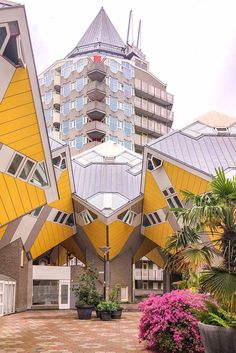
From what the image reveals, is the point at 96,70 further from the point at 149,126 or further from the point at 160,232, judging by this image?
the point at 160,232

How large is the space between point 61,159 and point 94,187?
6.48m

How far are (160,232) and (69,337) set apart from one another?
19.9 m

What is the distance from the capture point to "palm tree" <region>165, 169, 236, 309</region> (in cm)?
1010

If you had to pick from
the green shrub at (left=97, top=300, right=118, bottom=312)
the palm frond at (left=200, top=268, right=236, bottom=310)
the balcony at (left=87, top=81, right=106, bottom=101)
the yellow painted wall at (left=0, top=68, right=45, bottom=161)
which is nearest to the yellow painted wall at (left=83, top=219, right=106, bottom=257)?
the green shrub at (left=97, top=300, right=118, bottom=312)

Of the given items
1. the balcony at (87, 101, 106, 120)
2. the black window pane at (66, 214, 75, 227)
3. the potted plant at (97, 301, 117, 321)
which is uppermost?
the balcony at (87, 101, 106, 120)

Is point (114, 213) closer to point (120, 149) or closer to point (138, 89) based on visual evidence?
point (120, 149)

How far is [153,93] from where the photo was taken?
70.2 meters

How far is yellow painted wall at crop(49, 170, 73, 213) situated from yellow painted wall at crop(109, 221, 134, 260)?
12.9 ft

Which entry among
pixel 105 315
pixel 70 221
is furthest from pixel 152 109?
pixel 105 315

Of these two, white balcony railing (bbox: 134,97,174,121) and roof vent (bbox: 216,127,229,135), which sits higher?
white balcony railing (bbox: 134,97,174,121)

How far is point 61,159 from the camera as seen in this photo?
108 ft

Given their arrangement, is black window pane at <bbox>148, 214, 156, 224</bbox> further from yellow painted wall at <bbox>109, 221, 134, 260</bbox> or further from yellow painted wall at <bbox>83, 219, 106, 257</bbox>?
yellow painted wall at <bbox>83, 219, 106, 257</bbox>

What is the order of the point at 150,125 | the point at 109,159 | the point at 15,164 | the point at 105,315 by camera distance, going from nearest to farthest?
1. the point at 15,164
2. the point at 105,315
3. the point at 109,159
4. the point at 150,125

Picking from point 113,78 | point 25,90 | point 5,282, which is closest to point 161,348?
point 25,90
